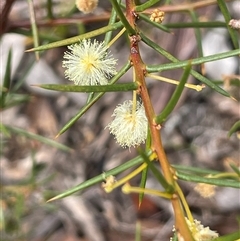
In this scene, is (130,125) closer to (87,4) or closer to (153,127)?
(153,127)

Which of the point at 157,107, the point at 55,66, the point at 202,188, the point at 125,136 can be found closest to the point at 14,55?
the point at 55,66

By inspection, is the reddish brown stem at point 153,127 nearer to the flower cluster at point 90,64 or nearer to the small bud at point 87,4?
the flower cluster at point 90,64

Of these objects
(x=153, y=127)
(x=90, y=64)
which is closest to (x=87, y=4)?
(x=90, y=64)

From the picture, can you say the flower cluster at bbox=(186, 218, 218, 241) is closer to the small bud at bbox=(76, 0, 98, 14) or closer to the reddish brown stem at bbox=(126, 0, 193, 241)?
the reddish brown stem at bbox=(126, 0, 193, 241)

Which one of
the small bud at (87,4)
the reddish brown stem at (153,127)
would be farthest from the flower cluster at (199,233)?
the small bud at (87,4)

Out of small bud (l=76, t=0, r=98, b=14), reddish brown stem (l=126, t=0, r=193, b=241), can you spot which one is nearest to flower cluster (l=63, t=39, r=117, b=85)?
reddish brown stem (l=126, t=0, r=193, b=241)

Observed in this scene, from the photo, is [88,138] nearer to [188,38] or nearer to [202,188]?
[188,38]
